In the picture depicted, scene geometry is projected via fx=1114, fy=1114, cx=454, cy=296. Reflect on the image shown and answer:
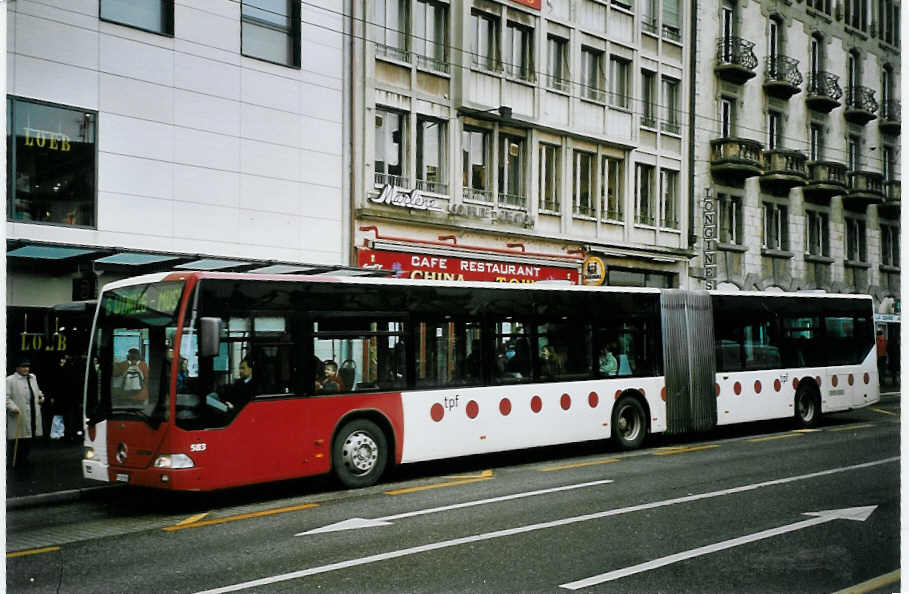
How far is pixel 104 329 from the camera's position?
1197 centimetres

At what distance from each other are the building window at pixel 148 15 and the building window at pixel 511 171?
9780mm

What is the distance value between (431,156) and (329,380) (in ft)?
37.2

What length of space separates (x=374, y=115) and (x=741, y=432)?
9140mm

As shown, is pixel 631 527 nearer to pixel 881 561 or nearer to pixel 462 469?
pixel 881 561

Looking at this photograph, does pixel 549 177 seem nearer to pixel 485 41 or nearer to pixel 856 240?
Answer: pixel 485 41

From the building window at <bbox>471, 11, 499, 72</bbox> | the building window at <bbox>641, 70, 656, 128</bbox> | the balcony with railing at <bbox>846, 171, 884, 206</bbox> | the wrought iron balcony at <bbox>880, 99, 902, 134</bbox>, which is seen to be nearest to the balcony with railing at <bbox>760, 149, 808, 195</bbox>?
the balcony with railing at <bbox>846, 171, 884, 206</bbox>

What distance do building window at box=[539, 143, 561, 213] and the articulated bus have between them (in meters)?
6.48

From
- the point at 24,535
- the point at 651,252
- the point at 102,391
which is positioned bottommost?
the point at 24,535

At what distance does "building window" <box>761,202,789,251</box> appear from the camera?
14802mm

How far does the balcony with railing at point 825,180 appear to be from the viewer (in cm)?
1288

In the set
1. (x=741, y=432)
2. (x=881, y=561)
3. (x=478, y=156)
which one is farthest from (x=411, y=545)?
(x=478, y=156)

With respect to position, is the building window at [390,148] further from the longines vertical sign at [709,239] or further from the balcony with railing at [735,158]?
the balcony with railing at [735,158]

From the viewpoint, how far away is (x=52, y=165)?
47.0 feet

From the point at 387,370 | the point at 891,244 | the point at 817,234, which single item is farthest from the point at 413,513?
the point at 817,234
